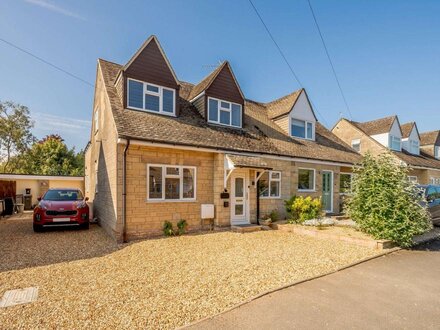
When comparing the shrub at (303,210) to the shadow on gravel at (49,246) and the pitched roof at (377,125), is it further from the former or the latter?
the pitched roof at (377,125)

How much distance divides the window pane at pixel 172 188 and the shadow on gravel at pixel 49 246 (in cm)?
263

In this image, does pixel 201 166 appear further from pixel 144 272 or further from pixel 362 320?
pixel 362 320

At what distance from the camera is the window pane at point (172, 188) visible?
9.79 metres

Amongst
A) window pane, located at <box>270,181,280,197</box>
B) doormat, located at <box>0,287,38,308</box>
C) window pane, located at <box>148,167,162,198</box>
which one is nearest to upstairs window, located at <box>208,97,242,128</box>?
window pane, located at <box>270,181,280,197</box>

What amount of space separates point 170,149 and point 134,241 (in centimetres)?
373

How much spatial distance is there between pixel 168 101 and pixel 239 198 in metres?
5.75

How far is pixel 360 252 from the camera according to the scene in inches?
293

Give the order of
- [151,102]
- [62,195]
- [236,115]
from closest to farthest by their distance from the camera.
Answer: [151,102] → [62,195] → [236,115]

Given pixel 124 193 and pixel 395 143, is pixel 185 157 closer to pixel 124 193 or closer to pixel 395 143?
pixel 124 193

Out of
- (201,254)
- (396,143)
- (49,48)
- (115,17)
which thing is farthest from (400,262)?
(396,143)

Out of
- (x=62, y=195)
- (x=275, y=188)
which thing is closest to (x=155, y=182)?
(x=62, y=195)

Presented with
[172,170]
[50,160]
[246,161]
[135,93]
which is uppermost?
[135,93]

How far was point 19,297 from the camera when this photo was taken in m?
4.33

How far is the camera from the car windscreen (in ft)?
35.4
